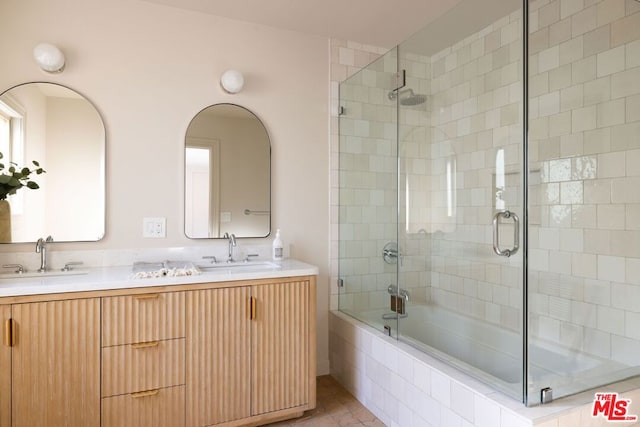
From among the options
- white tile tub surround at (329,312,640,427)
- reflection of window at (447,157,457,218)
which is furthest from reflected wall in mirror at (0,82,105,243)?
reflection of window at (447,157,457,218)

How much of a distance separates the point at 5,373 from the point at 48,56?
5.00 ft

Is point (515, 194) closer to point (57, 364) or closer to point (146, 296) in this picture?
point (146, 296)

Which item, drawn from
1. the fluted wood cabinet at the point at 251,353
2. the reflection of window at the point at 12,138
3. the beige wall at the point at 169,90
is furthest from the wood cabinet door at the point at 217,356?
the reflection of window at the point at 12,138

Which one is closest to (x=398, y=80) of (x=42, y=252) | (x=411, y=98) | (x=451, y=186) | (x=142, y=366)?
(x=411, y=98)

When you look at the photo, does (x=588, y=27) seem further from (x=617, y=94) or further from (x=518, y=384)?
(x=518, y=384)

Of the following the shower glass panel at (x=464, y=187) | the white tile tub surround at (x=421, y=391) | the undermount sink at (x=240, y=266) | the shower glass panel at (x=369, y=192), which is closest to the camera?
the white tile tub surround at (x=421, y=391)

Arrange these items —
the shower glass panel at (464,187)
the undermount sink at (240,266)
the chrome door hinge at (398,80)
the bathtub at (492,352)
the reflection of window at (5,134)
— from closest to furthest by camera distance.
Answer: the bathtub at (492,352)
the shower glass panel at (464,187)
the reflection of window at (5,134)
the undermount sink at (240,266)
the chrome door hinge at (398,80)

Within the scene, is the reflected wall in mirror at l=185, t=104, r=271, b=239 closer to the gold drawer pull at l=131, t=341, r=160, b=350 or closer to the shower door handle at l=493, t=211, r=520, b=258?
the gold drawer pull at l=131, t=341, r=160, b=350

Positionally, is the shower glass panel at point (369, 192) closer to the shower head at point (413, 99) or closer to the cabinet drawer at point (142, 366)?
the shower head at point (413, 99)

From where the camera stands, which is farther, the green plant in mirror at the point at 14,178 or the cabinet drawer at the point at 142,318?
the green plant in mirror at the point at 14,178

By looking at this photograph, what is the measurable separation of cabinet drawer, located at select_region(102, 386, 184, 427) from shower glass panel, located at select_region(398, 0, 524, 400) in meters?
1.24

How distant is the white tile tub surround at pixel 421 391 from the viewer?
1.48 m

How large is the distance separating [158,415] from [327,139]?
1.94 meters

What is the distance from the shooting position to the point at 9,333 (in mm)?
1638
